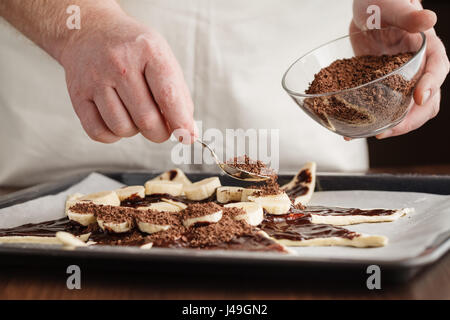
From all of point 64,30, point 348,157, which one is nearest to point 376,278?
point 64,30

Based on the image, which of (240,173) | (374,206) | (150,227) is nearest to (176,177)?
(240,173)

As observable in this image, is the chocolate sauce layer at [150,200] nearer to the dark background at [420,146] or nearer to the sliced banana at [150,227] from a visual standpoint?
the sliced banana at [150,227]

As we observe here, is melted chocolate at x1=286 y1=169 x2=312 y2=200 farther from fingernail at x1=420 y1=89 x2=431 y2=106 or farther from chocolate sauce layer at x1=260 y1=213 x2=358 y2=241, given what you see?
fingernail at x1=420 y1=89 x2=431 y2=106

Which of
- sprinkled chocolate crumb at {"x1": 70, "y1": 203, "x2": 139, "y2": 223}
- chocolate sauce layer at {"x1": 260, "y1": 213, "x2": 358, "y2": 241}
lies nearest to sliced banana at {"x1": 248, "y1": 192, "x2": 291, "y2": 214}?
chocolate sauce layer at {"x1": 260, "y1": 213, "x2": 358, "y2": 241}

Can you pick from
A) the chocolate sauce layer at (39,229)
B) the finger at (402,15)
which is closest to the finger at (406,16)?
the finger at (402,15)

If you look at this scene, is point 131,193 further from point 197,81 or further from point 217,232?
point 197,81

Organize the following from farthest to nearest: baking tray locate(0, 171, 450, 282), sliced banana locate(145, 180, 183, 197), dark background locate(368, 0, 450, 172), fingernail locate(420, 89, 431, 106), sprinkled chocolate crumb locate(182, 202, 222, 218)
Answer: dark background locate(368, 0, 450, 172) → sliced banana locate(145, 180, 183, 197) → fingernail locate(420, 89, 431, 106) → sprinkled chocolate crumb locate(182, 202, 222, 218) → baking tray locate(0, 171, 450, 282)
